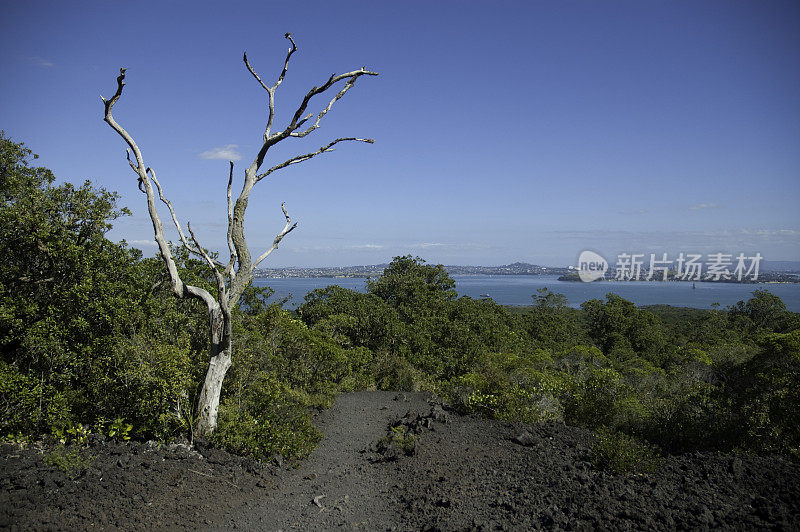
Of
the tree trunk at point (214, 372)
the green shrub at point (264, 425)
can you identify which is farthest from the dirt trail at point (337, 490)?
the tree trunk at point (214, 372)

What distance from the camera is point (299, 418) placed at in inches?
277

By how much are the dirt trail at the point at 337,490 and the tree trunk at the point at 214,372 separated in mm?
1218

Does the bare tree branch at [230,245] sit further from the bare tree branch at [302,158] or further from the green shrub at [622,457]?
the green shrub at [622,457]

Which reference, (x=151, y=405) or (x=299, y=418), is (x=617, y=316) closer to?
(x=299, y=418)

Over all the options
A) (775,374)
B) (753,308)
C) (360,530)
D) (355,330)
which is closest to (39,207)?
(360,530)

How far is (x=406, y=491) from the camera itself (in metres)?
5.55

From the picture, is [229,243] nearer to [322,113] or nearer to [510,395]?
[322,113]

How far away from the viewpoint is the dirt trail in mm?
4730

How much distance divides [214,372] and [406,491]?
2932mm

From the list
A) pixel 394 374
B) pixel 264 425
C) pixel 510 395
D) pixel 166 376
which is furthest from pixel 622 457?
pixel 394 374

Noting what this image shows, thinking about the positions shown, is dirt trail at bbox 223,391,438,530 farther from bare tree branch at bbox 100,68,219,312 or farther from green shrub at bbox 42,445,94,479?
bare tree branch at bbox 100,68,219,312

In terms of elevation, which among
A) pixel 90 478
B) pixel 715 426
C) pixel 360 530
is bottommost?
pixel 360 530

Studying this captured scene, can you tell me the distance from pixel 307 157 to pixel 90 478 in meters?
4.62

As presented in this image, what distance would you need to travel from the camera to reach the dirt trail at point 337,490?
473 centimetres
